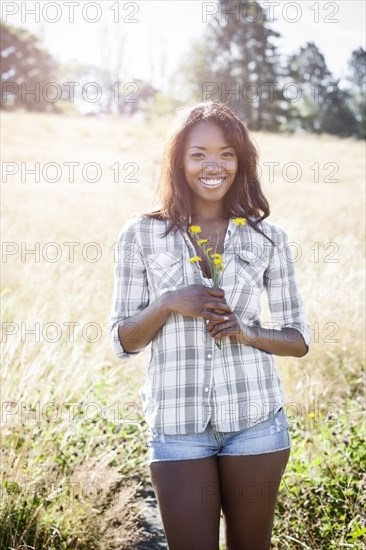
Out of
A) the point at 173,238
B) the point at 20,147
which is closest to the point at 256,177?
the point at 173,238


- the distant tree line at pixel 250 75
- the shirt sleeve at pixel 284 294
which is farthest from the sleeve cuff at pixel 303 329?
the distant tree line at pixel 250 75

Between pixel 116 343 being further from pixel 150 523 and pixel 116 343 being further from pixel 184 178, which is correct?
pixel 150 523

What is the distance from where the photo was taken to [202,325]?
1.93 metres

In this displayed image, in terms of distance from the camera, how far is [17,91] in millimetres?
11352

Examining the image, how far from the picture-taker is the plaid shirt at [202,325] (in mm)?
1873

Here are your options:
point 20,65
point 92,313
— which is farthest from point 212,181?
point 20,65

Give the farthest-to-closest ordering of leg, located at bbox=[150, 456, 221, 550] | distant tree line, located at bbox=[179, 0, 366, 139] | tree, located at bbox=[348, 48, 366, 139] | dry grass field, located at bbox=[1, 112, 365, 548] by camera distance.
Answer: distant tree line, located at bbox=[179, 0, 366, 139]
tree, located at bbox=[348, 48, 366, 139]
dry grass field, located at bbox=[1, 112, 365, 548]
leg, located at bbox=[150, 456, 221, 550]

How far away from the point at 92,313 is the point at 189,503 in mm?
2914

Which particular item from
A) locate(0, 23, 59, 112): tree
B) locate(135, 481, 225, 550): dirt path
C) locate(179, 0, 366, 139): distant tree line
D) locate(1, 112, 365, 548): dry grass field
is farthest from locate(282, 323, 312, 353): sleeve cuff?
locate(179, 0, 366, 139): distant tree line

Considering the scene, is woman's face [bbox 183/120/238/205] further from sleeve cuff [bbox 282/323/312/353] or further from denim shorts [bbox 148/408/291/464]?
denim shorts [bbox 148/408/291/464]

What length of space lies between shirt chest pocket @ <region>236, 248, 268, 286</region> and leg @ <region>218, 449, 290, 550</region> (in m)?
0.56

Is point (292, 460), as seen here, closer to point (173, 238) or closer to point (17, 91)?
point (173, 238)

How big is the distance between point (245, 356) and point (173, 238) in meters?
0.47

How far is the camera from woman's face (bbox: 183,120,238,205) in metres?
2.09
